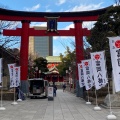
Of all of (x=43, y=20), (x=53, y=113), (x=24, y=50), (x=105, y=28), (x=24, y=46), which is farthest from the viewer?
(x=43, y=20)

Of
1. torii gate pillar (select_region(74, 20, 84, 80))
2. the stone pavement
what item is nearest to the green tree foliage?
torii gate pillar (select_region(74, 20, 84, 80))

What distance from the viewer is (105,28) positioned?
26516mm

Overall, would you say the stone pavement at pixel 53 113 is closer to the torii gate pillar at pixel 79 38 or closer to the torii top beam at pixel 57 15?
the torii gate pillar at pixel 79 38

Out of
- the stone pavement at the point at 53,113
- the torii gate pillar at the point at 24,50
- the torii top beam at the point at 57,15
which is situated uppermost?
the torii top beam at the point at 57,15

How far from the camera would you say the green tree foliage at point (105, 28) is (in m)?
25.4

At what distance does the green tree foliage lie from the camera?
25391 millimetres

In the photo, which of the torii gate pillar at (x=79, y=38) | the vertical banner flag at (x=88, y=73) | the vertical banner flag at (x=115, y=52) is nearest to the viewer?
the vertical banner flag at (x=115, y=52)

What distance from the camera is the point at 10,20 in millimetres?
33938

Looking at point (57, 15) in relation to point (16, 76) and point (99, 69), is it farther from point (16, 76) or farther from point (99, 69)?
point (99, 69)

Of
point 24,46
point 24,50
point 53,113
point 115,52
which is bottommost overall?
point 53,113

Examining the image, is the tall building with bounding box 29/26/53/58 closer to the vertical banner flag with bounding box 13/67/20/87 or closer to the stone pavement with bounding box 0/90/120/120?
the vertical banner flag with bounding box 13/67/20/87

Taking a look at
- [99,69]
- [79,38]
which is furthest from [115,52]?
[79,38]

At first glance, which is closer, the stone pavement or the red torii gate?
the stone pavement

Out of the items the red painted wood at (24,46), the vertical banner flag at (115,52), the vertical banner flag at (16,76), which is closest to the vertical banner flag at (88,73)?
the vertical banner flag at (16,76)
